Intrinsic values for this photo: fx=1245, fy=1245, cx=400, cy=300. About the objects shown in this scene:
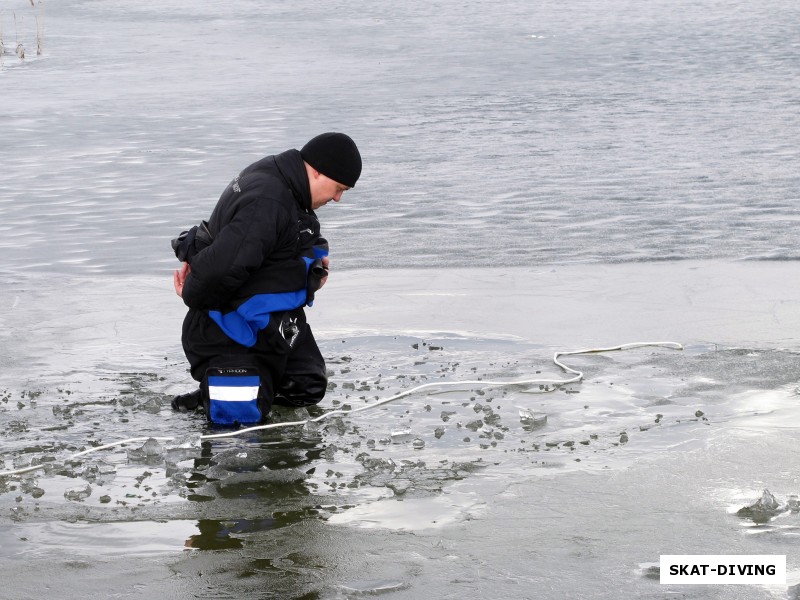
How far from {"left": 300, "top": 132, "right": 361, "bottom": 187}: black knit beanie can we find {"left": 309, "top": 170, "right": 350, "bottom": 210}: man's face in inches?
1.3

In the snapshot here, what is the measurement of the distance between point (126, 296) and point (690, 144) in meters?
7.74

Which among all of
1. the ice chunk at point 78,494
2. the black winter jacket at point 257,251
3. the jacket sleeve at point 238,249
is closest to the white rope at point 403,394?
the ice chunk at point 78,494

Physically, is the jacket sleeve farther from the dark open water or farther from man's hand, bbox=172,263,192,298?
the dark open water

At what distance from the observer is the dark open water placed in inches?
169

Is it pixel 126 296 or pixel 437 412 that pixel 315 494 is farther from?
pixel 126 296

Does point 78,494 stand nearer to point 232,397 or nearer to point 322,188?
point 232,397

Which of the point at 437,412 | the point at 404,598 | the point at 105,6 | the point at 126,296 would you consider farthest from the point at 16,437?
the point at 105,6

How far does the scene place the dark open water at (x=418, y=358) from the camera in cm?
428

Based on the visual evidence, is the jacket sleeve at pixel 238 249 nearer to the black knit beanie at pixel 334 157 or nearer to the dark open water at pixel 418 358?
the black knit beanie at pixel 334 157

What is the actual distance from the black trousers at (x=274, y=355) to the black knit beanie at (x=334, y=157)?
712 mm

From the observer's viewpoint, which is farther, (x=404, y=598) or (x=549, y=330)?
(x=549, y=330)

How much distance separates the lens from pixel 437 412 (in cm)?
591
